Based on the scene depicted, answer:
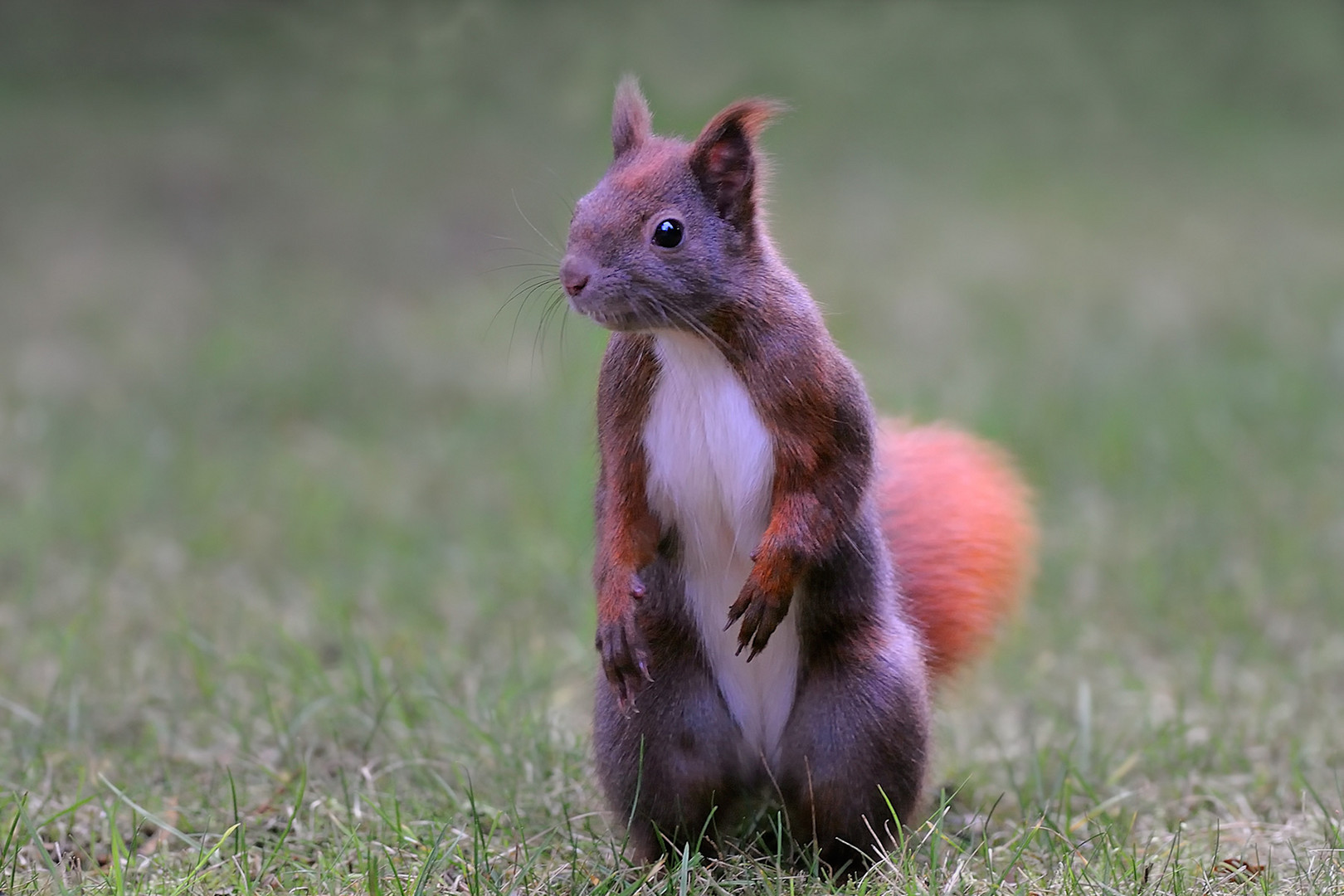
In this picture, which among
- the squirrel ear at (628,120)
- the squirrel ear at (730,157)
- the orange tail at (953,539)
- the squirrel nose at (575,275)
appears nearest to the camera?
the squirrel nose at (575,275)

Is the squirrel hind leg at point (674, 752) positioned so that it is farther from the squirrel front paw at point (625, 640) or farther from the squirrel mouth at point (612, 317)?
the squirrel mouth at point (612, 317)

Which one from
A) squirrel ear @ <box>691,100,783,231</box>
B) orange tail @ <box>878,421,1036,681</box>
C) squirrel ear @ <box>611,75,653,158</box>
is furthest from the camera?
orange tail @ <box>878,421,1036,681</box>

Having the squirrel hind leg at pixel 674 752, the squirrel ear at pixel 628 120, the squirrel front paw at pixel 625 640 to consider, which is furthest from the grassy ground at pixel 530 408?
the squirrel front paw at pixel 625 640

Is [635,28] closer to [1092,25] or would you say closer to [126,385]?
[126,385]

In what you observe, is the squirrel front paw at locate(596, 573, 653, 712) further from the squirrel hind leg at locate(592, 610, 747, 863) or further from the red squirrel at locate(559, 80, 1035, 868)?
the squirrel hind leg at locate(592, 610, 747, 863)

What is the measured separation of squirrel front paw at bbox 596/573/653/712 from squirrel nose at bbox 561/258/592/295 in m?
0.50

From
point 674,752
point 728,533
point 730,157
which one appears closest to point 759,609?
point 728,533

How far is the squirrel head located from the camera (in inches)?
94.4

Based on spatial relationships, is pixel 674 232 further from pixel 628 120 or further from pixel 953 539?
pixel 953 539

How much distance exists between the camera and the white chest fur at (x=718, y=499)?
251cm

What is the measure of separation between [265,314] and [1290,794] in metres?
5.89

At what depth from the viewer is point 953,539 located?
10.5ft

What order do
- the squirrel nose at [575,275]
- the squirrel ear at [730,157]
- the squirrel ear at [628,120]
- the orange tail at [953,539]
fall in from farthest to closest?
the orange tail at [953,539]
the squirrel ear at [628,120]
the squirrel ear at [730,157]
the squirrel nose at [575,275]

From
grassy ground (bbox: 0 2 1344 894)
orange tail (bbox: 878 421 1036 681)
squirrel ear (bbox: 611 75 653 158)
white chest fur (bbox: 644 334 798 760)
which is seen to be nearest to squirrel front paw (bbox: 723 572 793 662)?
white chest fur (bbox: 644 334 798 760)
